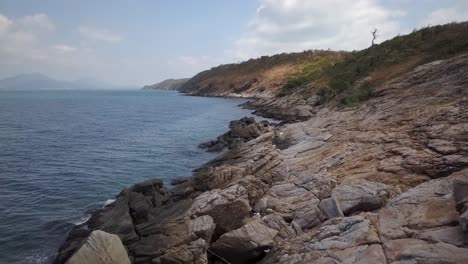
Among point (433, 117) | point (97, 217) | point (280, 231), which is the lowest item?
point (97, 217)

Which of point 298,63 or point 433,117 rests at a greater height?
point 298,63

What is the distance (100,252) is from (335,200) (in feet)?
32.2

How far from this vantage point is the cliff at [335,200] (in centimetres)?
1162

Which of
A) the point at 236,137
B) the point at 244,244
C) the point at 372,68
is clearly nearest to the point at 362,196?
the point at 244,244

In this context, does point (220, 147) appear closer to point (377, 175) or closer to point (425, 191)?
point (377, 175)

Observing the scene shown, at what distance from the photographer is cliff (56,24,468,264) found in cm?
1162

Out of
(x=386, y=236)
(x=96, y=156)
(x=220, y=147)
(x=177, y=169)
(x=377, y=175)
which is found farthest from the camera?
(x=220, y=147)

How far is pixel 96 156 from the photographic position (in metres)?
35.6

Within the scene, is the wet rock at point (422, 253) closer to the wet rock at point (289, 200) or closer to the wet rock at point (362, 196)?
the wet rock at point (362, 196)

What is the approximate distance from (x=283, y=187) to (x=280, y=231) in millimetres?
4610

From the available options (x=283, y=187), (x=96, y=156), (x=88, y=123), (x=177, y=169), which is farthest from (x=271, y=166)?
(x=88, y=123)

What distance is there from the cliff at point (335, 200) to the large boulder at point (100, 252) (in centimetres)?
10

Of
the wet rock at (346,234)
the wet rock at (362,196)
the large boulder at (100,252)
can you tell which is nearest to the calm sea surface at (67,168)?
the large boulder at (100,252)

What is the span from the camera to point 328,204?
15391mm
